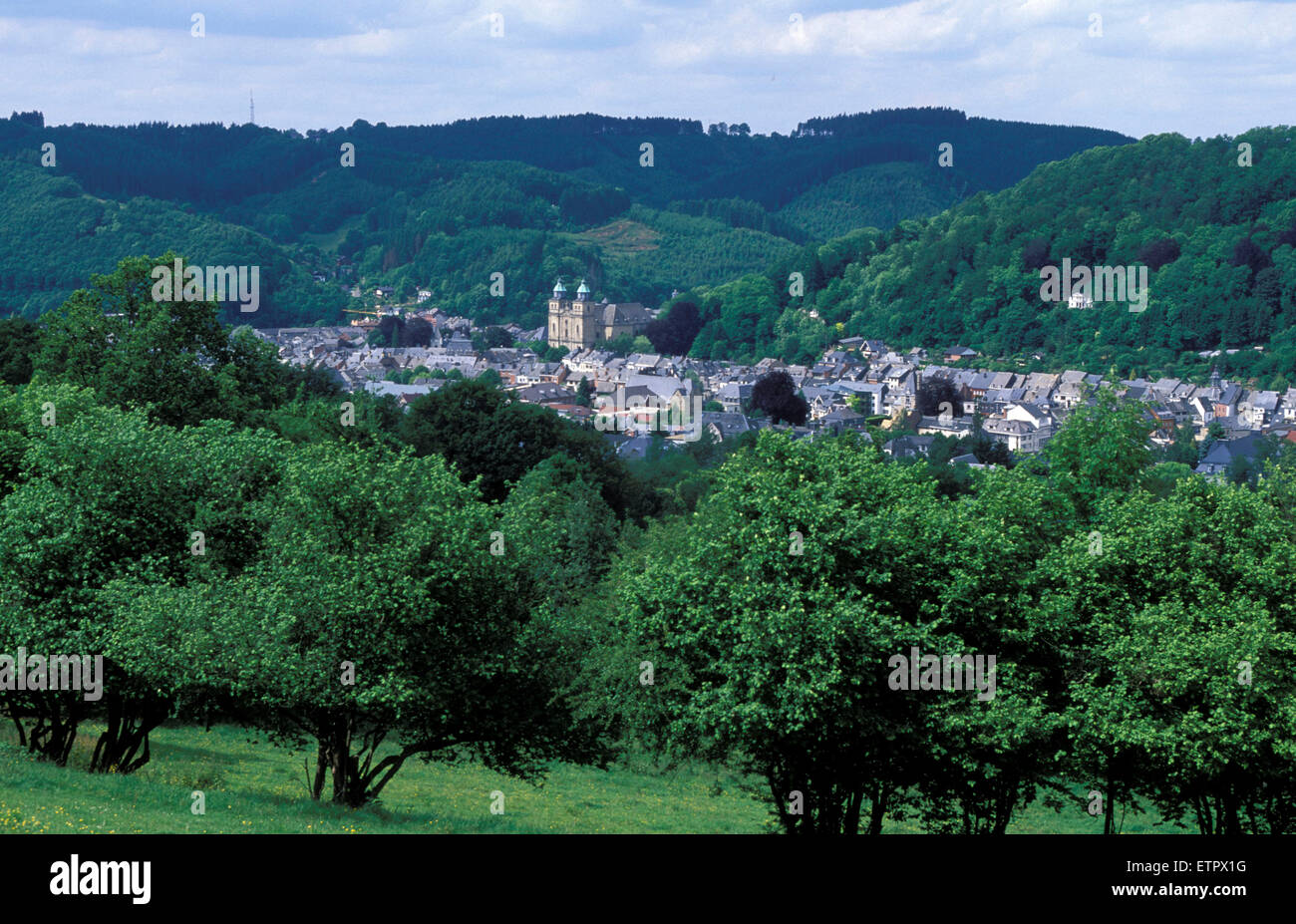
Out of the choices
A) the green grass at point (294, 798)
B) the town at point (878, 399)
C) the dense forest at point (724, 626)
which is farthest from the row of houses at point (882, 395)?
the dense forest at point (724, 626)

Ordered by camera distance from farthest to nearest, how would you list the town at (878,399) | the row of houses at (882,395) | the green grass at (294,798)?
the row of houses at (882,395) → the town at (878,399) → the green grass at (294,798)

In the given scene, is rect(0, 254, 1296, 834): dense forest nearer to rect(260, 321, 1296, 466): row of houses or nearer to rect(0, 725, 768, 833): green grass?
rect(0, 725, 768, 833): green grass

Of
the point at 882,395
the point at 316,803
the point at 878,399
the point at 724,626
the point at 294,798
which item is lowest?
the point at 294,798

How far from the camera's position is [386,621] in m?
21.7

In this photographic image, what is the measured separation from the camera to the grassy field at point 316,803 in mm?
19453

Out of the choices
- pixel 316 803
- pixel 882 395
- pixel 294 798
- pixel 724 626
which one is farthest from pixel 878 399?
pixel 316 803

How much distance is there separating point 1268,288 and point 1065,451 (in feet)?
574

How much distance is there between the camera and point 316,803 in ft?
73.6

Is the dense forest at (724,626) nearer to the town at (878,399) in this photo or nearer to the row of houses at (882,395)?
the town at (878,399)

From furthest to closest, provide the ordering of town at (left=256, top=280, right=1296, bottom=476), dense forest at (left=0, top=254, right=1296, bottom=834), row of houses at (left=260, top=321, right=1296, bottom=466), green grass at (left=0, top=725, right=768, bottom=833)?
row of houses at (left=260, top=321, right=1296, bottom=466), town at (left=256, top=280, right=1296, bottom=476), dense forest at (left=0, top=254, right=1296, bottom=834), green grass at (left=0, top=725, right=768, bottom=833)

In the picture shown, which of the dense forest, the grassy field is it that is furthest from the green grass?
the dense forest

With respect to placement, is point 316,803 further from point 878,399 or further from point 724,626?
point 878,399

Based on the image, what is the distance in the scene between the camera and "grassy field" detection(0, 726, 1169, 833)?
19.5m
